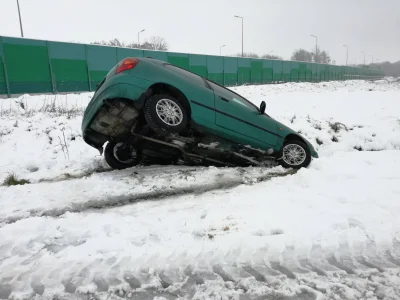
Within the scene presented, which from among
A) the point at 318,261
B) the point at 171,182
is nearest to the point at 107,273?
the point at 318,261

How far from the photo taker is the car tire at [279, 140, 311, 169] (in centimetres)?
498

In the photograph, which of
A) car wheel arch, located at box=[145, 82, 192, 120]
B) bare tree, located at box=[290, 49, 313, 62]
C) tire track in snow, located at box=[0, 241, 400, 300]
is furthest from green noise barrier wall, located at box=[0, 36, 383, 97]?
bare tree, located at box=[290, 49, 313, 62]

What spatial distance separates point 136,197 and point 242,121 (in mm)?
1998

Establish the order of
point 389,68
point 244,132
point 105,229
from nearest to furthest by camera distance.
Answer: point 105,229
point 244,132
point 389,68

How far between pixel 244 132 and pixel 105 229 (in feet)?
8.44

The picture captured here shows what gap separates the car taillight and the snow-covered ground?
1.63 m

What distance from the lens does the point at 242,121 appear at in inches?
173

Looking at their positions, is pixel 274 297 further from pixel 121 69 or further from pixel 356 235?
pixel 121 69

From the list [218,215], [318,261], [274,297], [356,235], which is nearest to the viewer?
[274,297]

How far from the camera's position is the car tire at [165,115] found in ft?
12.5

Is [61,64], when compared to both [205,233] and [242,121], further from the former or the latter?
[205,233]

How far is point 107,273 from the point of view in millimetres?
2166

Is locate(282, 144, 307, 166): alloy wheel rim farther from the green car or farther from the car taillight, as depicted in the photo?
the car taillight

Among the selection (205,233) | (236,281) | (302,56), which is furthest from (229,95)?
(302,56)
